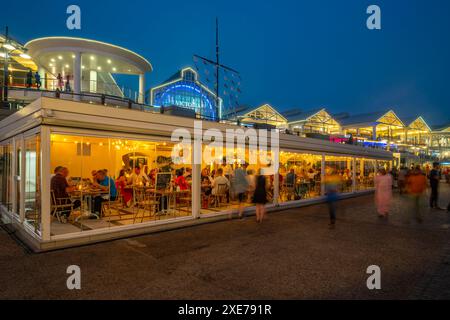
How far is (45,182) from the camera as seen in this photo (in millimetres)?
5715

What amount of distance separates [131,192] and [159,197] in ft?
7.01

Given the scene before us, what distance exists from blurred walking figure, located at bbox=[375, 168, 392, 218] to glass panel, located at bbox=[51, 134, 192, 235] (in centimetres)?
607

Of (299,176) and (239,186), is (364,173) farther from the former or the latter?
(239,186)

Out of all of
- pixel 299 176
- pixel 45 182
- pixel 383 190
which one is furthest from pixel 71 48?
pixel 383 190

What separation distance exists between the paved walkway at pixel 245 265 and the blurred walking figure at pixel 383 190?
150cm

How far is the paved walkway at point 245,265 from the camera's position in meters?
3.73

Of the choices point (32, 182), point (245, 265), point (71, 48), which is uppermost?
point (71, 48)

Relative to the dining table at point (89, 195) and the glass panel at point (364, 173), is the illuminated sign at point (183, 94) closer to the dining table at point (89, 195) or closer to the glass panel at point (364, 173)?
the glass panel at point (364, 173)

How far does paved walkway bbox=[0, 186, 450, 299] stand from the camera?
3734mm

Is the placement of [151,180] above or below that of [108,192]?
above

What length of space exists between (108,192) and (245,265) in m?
5.25

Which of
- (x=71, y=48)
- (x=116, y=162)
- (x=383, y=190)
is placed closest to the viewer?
(x=383, y=190)

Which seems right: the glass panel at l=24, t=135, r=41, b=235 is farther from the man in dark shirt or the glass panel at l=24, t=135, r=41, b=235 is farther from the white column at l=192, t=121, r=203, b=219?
the white column at l=192, t=121, r=203, b=219

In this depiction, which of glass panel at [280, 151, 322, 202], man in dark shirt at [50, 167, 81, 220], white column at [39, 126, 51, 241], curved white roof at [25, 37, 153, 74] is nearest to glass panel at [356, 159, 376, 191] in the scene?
glass panel at [280, 151, 322, 202]
